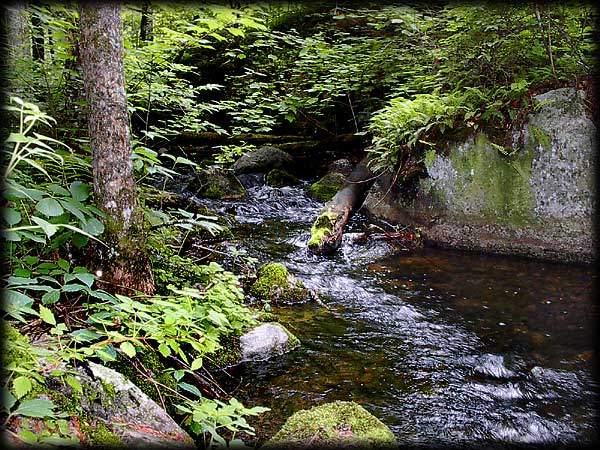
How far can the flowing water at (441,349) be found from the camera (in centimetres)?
338

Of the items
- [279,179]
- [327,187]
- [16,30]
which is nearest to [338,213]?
[327,187]

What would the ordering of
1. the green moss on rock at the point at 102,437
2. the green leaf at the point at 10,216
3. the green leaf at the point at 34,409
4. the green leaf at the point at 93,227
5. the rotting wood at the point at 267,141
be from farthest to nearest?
the rotting wood at the point at 267,141, the green leaf at the point at 93,227, the green leaf at the point at 10,216, the green moss on rock at the point at 102,437, the green leaf at the point at 34,409

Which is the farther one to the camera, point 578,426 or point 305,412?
point 578,426

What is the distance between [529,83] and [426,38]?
2789mm

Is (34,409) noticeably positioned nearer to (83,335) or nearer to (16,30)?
(83,335)

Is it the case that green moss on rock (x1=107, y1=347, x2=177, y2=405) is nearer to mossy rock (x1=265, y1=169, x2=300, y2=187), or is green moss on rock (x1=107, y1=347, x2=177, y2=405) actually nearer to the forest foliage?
the forest foliage

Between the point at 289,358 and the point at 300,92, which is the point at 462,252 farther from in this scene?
the point at 300,92

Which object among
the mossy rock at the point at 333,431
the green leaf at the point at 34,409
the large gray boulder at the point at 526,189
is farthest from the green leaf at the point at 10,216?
the large gray boulder at the point at 526,189

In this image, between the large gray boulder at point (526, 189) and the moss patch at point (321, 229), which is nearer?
the large gray boulder at point (526, 189)

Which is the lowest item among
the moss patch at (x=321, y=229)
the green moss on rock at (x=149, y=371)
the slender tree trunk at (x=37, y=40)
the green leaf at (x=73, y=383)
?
the moss patch at (x=321, y=229)

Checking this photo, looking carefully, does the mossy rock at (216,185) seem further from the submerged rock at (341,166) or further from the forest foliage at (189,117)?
the submerged rock at (341,166)

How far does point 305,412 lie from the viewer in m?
2.91

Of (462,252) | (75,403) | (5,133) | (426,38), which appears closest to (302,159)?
(426,38)

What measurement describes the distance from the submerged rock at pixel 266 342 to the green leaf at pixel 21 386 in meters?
2.36
